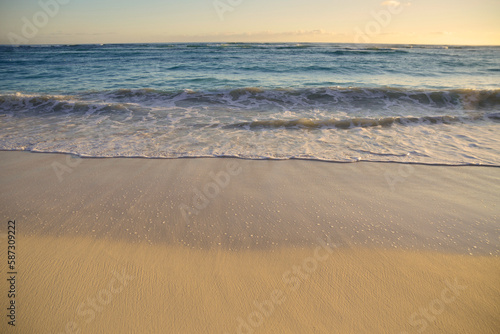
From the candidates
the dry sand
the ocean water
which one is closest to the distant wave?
the ocean water

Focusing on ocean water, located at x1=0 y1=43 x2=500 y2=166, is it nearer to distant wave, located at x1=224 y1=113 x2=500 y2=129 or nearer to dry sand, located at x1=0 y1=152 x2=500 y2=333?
distant wave, located at x1=224 y1=113 x2=500 y2=129

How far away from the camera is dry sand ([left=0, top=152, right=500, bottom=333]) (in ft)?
5.93

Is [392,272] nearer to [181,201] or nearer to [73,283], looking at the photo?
[181,201]

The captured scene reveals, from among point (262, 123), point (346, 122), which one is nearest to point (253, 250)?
point (262, 123)

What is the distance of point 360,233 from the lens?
2.63 metres

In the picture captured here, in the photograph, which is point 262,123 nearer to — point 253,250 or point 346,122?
point 346,122

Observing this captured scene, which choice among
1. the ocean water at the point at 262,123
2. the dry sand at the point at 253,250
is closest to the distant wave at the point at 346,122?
the ocean water at the point at 262,123

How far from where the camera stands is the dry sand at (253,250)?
5.93 feet

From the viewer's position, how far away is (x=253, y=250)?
95.1 inches

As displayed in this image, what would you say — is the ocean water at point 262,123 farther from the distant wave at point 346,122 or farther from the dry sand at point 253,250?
the dry sand at point 253,250

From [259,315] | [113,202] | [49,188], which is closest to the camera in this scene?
[259,315]

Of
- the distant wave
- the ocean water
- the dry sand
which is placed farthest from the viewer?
the distant wave

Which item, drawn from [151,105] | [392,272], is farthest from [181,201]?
[151,105]

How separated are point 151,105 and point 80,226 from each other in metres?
6.42
